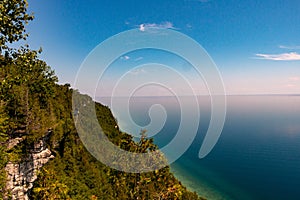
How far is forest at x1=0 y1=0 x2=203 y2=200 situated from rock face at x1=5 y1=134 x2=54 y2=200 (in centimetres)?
62

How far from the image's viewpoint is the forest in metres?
7.85

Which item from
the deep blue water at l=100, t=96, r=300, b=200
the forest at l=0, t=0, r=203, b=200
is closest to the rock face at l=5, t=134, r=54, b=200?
the forest at l=0, t=0, r=203, b=200

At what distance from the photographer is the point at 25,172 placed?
24.4 metres

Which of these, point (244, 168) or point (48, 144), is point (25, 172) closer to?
point (48, 144)

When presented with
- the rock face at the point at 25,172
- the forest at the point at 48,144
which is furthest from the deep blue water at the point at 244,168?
the rock face at the point at 25,172

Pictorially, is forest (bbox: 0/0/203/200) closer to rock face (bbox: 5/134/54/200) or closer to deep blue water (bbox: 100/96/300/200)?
rock face (bbox: 5/134/54/200)

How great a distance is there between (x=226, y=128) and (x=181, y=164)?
291 ft

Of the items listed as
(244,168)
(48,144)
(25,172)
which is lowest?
(244,168)

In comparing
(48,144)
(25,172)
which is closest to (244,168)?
(48,144)

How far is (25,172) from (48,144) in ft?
27.8

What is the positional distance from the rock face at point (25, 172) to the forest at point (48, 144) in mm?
622

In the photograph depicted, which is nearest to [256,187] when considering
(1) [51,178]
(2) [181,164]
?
(2) [181,164]

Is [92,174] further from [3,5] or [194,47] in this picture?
[3,5]

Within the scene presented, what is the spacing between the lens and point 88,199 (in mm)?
34469
